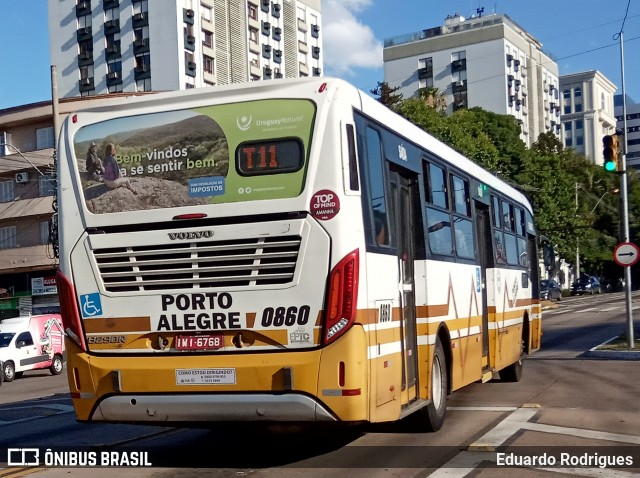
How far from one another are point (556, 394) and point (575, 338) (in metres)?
16.0

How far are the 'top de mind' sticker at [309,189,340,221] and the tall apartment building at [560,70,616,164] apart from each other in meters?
146

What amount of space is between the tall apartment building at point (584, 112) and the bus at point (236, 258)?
5733 inches

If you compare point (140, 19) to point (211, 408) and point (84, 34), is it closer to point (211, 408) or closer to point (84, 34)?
point (84, 34)

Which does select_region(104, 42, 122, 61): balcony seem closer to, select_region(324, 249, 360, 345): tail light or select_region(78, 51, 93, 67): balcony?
select_region(78, 51, 93, 67): balcony

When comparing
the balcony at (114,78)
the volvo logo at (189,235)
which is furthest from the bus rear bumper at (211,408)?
the balcony at (114,78)

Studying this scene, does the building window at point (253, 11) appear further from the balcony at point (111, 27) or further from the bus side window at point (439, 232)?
the bus side window at point (439, 232)

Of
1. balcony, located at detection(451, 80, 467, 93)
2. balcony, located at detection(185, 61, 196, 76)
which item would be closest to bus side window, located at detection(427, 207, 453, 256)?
balcony, located at detection(185, 61, 196, 76)

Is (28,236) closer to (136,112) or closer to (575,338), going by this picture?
(575,338)

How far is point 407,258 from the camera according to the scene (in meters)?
9.74

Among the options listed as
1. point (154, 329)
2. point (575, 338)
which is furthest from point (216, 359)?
point (575, 338)

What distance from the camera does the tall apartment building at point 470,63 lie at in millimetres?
90312

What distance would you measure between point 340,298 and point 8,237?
2136 inches

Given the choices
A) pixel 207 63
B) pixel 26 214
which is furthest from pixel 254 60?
pixel 26 214

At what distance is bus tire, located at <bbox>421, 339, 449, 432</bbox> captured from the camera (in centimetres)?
1037
